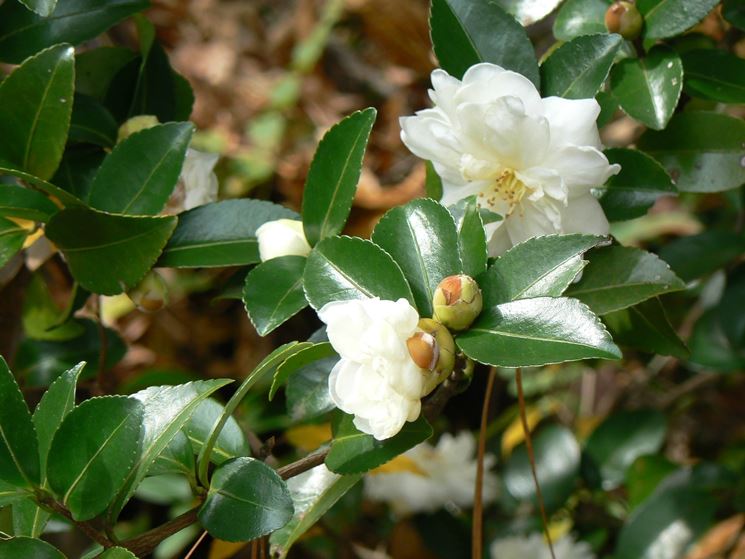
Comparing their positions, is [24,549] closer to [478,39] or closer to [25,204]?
[25,204]

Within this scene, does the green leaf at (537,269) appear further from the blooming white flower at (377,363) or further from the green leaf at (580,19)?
the green leaf at (580,19)

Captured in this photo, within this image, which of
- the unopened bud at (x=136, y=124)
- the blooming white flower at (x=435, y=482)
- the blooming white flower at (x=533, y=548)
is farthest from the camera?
the blooming white flower at (x=435, y=482)

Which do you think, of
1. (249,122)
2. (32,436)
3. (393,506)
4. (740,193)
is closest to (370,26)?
(249,122)

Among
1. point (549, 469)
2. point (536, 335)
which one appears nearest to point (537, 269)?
point (536, 335)

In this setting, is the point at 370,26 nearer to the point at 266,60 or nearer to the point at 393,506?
the point at 266,60

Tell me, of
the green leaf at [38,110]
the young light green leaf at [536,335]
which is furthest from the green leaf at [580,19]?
the green leaf at [38,110]

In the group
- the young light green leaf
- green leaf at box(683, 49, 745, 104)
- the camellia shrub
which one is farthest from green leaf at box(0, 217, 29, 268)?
green leaf at box(683, 49, 745, 104)
